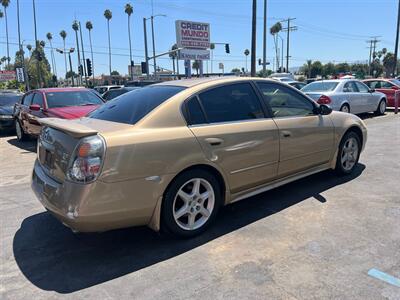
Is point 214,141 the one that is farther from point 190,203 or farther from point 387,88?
point 387,88

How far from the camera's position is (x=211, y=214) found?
385 cm

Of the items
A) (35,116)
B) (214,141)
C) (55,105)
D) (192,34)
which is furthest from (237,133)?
(192,34)

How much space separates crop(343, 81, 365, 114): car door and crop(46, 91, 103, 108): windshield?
8283 millimetres

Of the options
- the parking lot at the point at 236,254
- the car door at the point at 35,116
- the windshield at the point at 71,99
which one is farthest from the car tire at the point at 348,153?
the car door at the point at 35,116

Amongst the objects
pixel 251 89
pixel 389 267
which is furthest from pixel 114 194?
pixel 389 267

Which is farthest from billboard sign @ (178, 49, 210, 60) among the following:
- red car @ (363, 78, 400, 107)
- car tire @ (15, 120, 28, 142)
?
car tire @ (15, 120, 28, 142)

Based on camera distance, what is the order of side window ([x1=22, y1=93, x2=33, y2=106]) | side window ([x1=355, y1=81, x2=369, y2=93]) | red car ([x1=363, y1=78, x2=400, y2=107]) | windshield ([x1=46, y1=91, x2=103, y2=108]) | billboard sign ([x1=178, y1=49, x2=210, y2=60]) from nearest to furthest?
windshield ([x1=46, y1=91, x2=103, y2=108])
side window ([x1=22, y1=93, x2=33, y2=106])
side window ([x1=355, y1=81, x2=369, y2=93])
red car ([x1=363, y1=78, x2=400, y2=107])
billboard sign ([x1=178, y1=49, x2=210, y2=60])

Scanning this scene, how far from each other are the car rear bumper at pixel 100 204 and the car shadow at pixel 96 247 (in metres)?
0.35

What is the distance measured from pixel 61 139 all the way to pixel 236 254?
6.32ft

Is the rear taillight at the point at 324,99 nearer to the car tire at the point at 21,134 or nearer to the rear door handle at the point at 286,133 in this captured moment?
the rear door handle at the point at 286,133

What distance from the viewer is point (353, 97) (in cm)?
1294

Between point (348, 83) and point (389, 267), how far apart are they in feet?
36.4

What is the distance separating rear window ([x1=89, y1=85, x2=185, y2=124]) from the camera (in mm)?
3725

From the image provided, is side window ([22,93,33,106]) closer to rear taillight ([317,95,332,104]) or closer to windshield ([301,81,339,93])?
rear taillight ([317,95,332,104])
